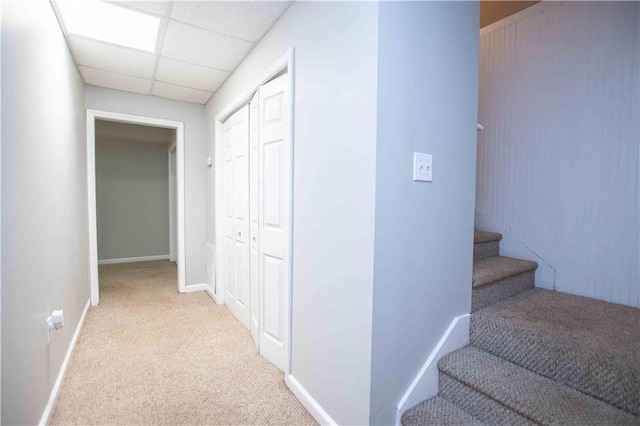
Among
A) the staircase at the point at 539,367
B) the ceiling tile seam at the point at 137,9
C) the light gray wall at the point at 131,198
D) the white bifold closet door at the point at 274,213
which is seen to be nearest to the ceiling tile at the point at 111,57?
the ceiling tile seam at the point at 137,9

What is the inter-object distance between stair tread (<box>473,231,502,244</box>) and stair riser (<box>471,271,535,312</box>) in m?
0.31

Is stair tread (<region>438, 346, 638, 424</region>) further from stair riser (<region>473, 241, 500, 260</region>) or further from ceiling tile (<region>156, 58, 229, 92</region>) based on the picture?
ceiling tile (<region>156, 58, 229, 92</region>)

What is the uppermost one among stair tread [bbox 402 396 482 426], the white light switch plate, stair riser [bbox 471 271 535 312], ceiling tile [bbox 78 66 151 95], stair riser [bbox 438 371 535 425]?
ceiling tile [bbox 78 66 151 95]

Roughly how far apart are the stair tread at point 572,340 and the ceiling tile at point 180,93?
3293mm

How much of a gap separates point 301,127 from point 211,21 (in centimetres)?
102

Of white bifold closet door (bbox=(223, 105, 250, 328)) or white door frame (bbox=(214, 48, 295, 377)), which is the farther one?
white bifold closet door (bbox=(223, 105, 250, 328))

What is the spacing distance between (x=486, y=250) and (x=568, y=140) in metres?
0.90

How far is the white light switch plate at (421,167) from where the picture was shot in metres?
1.33

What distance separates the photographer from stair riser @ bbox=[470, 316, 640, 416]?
3.72 feet

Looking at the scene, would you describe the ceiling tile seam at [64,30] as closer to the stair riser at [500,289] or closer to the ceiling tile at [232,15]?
the ceiling tile at [232,15]

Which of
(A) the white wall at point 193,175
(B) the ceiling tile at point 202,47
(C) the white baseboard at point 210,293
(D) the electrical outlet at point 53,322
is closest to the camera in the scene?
(D) the electrical outlet at point 53,322

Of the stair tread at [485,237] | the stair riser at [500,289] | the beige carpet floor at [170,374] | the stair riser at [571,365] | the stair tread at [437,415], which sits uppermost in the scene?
the stair tread at [485,237]

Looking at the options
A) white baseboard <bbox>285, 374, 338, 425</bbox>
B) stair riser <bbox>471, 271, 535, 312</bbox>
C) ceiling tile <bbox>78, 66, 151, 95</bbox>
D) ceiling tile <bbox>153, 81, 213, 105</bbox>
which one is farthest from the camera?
ceiling tile <bbox>153, 81, 213, 105</bbox>

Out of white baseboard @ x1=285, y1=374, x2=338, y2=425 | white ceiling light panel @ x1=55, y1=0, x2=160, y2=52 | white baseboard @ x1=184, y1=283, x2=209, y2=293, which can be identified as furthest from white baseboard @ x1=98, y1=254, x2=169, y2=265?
white baseboard @ x1=285, y1=374, x2=338, y2=425
